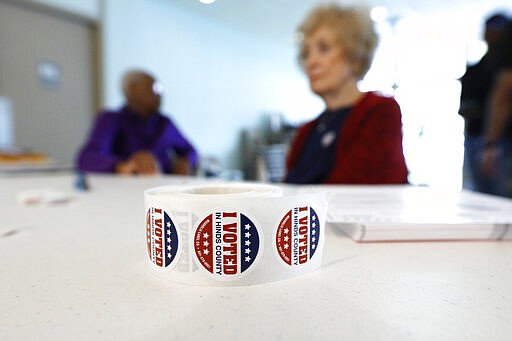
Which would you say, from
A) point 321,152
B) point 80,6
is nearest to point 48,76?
point 80,6

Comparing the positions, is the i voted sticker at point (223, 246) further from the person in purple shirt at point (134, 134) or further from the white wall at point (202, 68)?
the white wall at point (202, 68)

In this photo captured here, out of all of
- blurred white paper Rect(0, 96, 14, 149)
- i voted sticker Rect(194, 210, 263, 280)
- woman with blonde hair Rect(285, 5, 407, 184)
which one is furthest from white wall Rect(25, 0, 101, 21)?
i voted sticker Rect(194, 210, 263, 280)

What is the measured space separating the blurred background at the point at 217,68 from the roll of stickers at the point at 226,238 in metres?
0.82

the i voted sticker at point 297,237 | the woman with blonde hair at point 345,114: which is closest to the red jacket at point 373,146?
the woman with blonde hair at point 345,114

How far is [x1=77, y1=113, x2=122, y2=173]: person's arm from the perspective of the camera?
1201 mm

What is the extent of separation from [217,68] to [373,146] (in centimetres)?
336

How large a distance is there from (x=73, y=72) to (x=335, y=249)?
9.31 ft

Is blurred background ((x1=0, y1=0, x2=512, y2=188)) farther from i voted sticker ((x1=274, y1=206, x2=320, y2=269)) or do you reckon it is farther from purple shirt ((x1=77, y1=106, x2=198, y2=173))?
i voted sticker ((x1=274, y1=206, x2=320, y2=269))

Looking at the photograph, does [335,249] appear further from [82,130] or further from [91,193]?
[82,130]

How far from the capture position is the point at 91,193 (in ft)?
2.28

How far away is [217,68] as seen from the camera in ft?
12.7

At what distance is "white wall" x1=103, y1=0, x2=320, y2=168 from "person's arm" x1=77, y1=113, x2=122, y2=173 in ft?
4.71

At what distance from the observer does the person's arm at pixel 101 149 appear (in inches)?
47.3

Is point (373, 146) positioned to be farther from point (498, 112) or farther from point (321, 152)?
point (498, 112)
